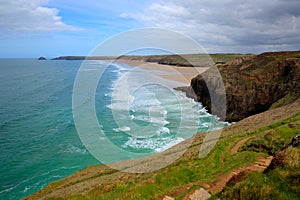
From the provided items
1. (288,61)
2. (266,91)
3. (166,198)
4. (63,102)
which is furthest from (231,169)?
(63,102)

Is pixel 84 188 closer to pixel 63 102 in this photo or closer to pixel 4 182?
pixel 4 182

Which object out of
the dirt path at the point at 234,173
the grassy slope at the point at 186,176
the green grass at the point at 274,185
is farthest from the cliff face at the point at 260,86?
the green grass at the point at 274,185

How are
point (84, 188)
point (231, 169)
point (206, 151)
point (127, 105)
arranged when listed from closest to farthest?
point (231, 169) → point (84, 188) → point (206, 151) → point (127, 105)

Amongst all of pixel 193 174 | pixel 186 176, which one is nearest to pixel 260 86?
pixel 193 174

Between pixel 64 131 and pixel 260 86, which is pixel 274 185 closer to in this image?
pixel 64 131

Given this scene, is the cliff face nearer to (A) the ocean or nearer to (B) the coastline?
(A) the ocean

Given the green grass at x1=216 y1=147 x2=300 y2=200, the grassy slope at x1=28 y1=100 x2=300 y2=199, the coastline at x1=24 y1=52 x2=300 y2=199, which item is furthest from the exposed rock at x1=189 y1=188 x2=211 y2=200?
the green grass at x1=216 y1=147 x2=300 y2=200

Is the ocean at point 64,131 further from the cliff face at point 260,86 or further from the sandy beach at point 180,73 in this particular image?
the sandy beach at point 180,73

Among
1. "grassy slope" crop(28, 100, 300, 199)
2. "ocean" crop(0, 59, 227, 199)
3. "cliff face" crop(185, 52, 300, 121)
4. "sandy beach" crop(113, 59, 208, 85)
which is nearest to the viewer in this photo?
"grassy slope" crop(28, 100, 300, 199)
